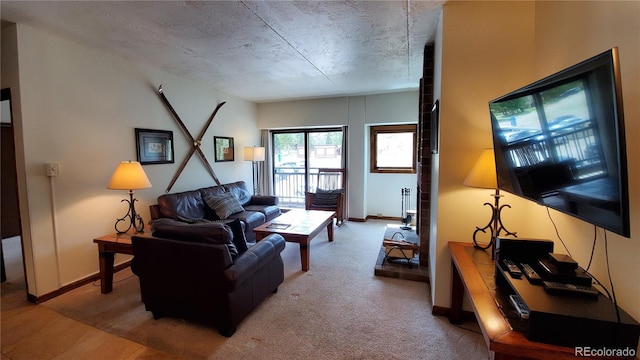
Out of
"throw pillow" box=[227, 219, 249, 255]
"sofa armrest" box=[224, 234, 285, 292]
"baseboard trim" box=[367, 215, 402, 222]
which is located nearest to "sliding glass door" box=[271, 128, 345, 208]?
"baseboard trim" box=[367, 215, 402, 222]

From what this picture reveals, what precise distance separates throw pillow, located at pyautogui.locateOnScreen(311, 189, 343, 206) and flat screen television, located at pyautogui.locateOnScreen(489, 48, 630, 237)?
12.4ft

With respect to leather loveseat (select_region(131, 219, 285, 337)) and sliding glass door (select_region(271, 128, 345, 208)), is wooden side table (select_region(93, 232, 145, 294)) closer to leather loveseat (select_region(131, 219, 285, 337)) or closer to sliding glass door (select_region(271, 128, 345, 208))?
leather loveseat (select_region(131, 219, 285, 337))

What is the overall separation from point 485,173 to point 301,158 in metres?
4.57

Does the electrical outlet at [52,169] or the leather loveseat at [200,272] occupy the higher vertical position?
the electrical outlet at [52,169]

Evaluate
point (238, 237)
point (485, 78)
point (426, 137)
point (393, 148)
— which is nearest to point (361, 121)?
point (393, 148)

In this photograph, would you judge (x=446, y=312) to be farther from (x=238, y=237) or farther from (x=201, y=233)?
(x=201, y=233)

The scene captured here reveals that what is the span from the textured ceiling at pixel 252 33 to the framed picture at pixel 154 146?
877 mm

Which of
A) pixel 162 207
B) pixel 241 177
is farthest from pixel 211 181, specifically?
pixel 162 207

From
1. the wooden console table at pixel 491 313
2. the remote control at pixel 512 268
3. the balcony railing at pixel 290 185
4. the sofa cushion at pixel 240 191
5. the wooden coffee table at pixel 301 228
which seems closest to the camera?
the wooden console table at pixel 491 313

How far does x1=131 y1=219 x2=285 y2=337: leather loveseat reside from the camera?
1960 mm

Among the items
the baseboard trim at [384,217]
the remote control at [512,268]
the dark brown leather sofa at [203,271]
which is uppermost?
the remote control at [512,268]

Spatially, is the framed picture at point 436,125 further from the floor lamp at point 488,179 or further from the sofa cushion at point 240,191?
the sofa cushion at point 240,191

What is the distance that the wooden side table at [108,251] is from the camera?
2.54 m

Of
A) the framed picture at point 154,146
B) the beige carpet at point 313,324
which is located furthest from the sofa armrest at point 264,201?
the beige carpet at point 313,324
